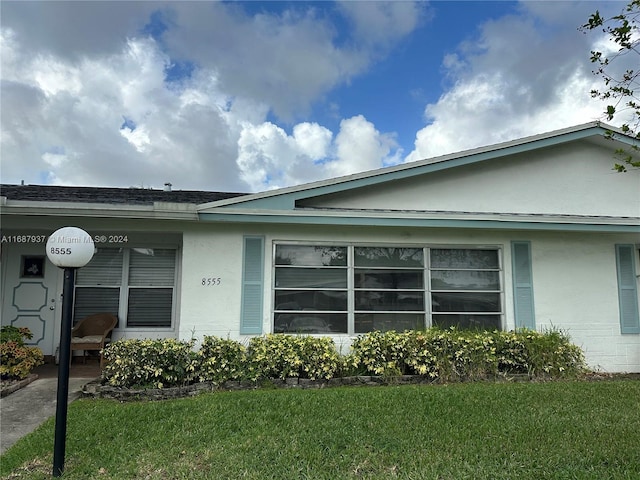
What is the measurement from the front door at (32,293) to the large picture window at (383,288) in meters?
4.60

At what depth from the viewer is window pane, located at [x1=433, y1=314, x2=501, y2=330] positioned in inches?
301

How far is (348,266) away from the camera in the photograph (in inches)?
297

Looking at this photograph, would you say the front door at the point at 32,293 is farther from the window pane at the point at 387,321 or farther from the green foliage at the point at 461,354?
the green foliage at the point at 461,354

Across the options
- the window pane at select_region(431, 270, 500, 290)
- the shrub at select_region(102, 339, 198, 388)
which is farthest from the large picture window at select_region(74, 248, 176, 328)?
the window pane at select_region(431, 270, 500, 290)

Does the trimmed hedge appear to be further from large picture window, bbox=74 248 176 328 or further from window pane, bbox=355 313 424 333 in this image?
large picture window, bbox=74 248 176 328

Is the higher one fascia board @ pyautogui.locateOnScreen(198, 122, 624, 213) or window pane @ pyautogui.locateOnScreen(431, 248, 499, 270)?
fascia board @ pyautogui.locateOnScreen(198, 122, 624, 213)

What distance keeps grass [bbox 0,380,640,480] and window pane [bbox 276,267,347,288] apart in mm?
2059

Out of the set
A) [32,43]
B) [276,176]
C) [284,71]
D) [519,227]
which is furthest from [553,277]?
[276,176]

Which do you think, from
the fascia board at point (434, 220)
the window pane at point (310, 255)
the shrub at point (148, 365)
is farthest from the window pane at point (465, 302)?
the shrub at point (148, 365)

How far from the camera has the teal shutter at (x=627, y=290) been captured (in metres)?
7.93

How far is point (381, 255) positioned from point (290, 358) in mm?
2500

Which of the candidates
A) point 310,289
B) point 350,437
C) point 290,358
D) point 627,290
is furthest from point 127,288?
point 627,290

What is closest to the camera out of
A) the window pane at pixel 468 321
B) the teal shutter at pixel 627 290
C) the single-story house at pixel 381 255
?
the single-story house at pixel 381 255

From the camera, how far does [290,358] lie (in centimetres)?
648
